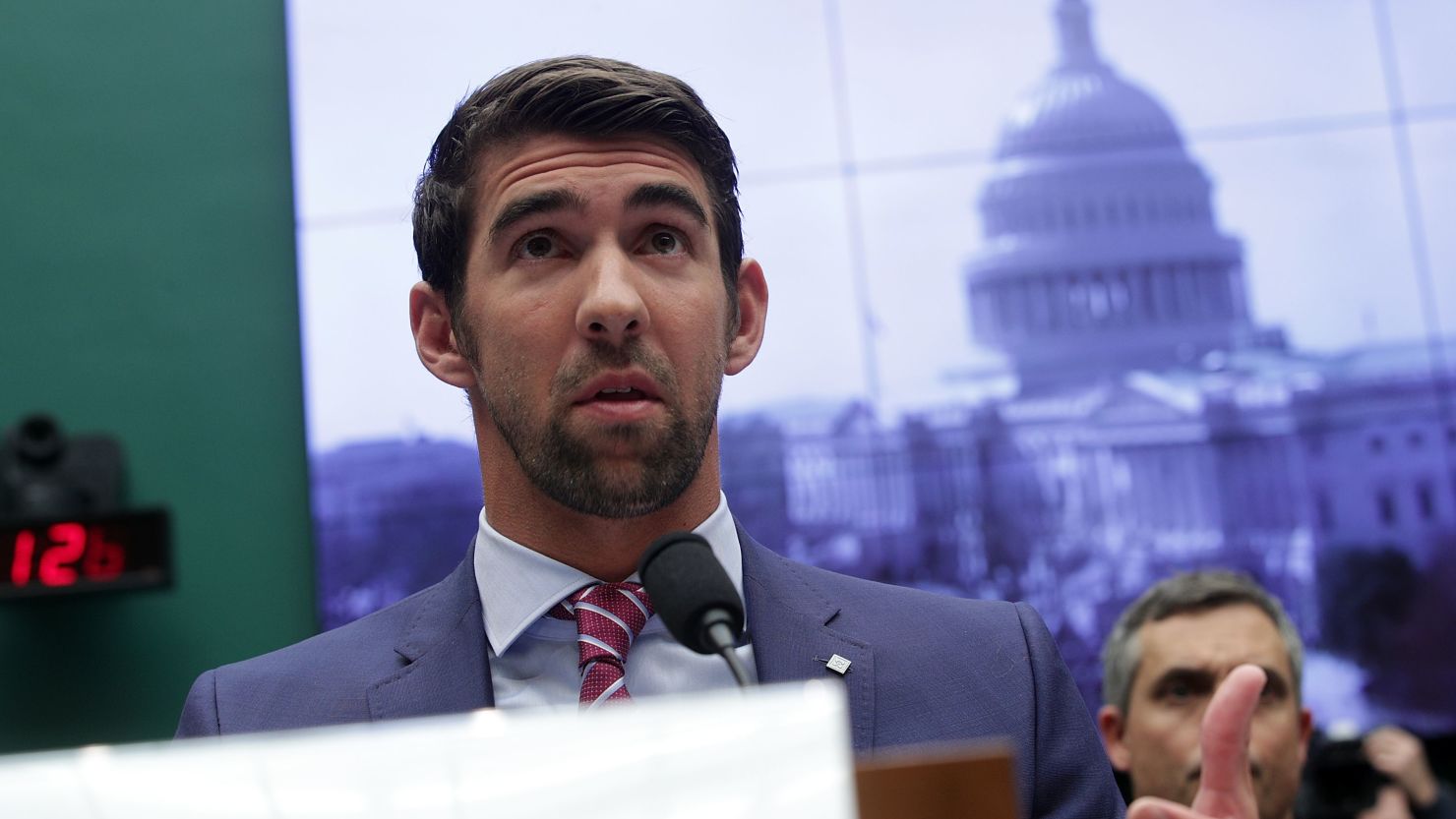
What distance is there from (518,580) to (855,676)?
0.40m

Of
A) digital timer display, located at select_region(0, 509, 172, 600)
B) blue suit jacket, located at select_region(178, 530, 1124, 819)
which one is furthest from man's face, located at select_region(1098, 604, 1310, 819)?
digital timer display, located at select_region(0, 509, 172, 600)

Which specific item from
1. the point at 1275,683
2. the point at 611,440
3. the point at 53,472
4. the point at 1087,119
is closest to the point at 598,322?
the point at 611,440

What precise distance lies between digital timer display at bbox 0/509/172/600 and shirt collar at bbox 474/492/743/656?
1.64m

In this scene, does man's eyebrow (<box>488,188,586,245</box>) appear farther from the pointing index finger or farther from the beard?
the pointing index finger

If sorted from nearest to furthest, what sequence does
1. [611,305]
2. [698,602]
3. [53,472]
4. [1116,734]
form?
[698,602], [611,305], [1116,734], [53,472]

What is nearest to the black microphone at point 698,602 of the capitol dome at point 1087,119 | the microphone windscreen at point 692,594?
the microphone windscreen at point 692,594

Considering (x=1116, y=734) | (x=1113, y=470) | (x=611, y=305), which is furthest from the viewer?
(x=1113, y=470)

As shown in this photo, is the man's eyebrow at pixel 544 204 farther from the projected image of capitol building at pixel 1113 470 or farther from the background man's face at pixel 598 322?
the projected image of capitol building at pixel 1113 470

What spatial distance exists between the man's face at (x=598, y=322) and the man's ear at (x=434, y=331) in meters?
0.07

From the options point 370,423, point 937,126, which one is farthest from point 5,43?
point 937,126

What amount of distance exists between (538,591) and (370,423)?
2.04 meters

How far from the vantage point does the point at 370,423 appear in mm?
3576

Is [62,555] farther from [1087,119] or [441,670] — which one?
[1087,119]

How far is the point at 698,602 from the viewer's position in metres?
1.17
